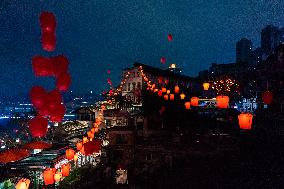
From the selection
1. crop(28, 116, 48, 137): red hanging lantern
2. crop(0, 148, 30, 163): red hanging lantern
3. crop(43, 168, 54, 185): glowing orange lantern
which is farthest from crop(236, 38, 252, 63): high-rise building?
crop(43, 168, 54, 185): glowing orange lantern

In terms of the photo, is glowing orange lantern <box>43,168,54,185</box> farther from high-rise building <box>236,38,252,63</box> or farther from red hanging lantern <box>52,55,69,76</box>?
high-rise building <box>236,38,252,63</box>

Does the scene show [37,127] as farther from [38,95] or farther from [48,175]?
[48,175]

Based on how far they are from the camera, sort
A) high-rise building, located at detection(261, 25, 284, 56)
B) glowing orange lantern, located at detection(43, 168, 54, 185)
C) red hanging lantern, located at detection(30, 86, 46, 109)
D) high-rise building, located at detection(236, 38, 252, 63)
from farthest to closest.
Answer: high-rise building, located at detection(236, 38, 252, 63)
high-rise building, located at detection(261, 25, 284, 56)
red hanging lantern, located at detection(30, 86, 46, 109)
glowing orange lantern, located at detection(43, 168, 54, 185)

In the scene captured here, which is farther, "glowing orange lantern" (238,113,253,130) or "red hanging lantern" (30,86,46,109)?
"red hanging lantern" (30,86,46,109)

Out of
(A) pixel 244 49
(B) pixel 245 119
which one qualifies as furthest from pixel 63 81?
(A) pixel 244 49

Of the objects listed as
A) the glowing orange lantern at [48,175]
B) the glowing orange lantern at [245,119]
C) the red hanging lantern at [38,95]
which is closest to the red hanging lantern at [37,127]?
the red hanging lantern at [38,95]

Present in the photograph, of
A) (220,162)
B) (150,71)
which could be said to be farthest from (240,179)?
(150,71)
